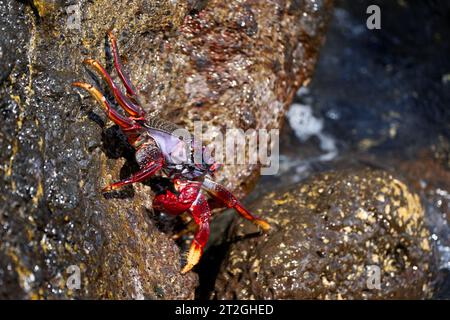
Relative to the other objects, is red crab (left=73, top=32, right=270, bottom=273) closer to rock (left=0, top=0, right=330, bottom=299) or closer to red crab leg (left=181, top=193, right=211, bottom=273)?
red crab leg (left=181, top=193, right=211, bottom=273)

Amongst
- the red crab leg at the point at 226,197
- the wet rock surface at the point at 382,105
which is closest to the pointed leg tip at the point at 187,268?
the red crab leg at the point at 226,197

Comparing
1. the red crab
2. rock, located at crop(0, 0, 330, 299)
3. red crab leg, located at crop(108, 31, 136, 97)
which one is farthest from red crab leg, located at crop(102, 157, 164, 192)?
red crab leg, located at crop(108, 31, 136, 97)

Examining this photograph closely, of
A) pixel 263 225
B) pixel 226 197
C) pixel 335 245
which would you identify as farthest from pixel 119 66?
pixel 335 245

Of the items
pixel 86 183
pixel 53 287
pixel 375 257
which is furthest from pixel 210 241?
pixel 53 287

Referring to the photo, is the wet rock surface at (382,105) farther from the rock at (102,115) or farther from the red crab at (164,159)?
the red crab at (164,159)

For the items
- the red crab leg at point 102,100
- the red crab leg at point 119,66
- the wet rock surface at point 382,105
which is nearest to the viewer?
the red crab leg at point 102,100

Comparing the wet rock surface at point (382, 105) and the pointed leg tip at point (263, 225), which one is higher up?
the wet rock surface at point (382, 105)
